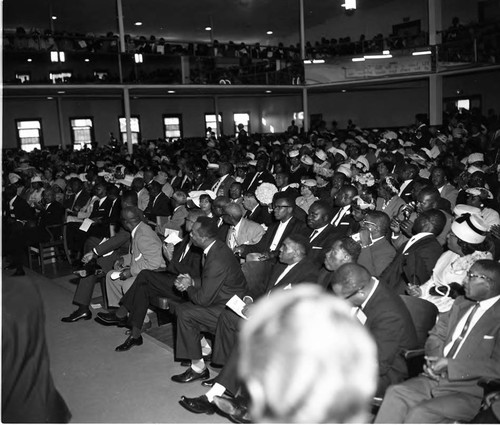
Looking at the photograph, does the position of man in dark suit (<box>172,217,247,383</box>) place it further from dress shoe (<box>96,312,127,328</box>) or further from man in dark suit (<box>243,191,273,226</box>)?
man in dark suit (<box>243,191,273,226</box>)

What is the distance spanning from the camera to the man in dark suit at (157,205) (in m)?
9.06

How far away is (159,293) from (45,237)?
3.89m

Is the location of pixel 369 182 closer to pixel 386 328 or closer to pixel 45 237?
pixel 386 328

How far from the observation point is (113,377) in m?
4.85

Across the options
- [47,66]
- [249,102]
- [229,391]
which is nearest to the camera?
[229,391]

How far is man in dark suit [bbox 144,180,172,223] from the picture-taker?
9.06 m

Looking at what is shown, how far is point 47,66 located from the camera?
673 inches

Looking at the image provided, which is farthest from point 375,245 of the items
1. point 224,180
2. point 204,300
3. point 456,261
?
point 224,180

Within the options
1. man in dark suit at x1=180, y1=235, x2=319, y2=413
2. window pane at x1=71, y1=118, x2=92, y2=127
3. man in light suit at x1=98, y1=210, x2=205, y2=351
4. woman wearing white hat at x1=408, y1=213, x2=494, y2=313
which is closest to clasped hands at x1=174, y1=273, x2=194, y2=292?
man in light suit at x1=98, y1=210, x2=205, y2=351

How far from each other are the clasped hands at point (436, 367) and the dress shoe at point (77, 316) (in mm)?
4294

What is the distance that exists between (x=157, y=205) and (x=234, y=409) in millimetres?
5804

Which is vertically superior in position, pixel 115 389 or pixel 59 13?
pixel 59 13

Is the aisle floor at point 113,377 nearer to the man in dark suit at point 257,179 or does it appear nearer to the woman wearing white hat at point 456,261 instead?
the woman wearing white hat at point 456,261

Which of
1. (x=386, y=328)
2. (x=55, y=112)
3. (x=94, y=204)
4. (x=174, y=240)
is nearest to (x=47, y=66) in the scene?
(x=55, y=112)
